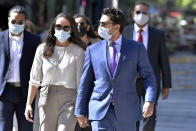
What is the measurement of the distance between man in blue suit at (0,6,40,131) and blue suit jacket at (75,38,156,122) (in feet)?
4.32

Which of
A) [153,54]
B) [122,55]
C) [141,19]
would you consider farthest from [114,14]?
[141,19]

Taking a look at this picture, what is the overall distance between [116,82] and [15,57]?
1754 millimetres

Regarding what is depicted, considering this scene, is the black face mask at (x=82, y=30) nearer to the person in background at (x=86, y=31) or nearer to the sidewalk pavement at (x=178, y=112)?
the person in background at (x=86, y=31)

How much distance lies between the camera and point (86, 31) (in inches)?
308

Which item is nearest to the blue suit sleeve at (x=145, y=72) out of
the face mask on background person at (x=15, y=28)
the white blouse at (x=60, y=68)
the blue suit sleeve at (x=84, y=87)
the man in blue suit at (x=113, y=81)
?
the man in blue suit at (x=113, y=81)

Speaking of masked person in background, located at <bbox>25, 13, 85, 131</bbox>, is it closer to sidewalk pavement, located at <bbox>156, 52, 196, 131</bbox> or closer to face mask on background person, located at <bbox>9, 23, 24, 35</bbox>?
face mask on background person, located at <bbox>9, 23, 24, 35</bbox>

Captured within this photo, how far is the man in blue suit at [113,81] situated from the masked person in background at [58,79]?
429 millimetres

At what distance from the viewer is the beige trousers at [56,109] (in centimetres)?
610

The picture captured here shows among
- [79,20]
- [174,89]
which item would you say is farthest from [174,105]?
[79,20]

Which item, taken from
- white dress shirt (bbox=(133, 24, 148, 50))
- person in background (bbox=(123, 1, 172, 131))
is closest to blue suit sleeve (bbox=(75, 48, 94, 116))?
person in background (bbox=(123, 1, 172, 131))

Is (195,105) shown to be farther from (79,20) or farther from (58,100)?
(58,100)

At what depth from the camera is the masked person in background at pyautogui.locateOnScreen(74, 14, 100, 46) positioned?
7775 mm

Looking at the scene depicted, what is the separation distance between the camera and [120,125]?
559 cm

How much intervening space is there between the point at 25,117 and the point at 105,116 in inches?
59.8
